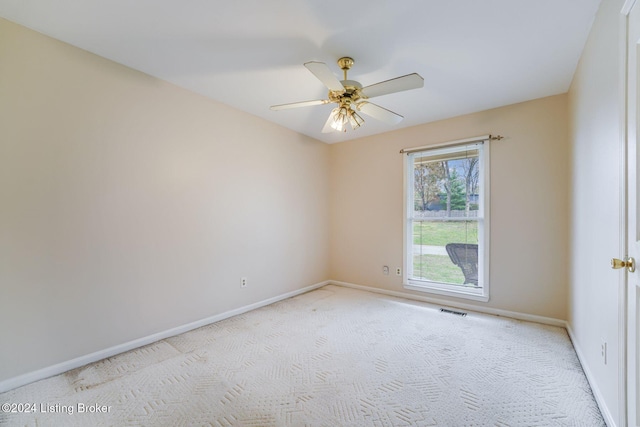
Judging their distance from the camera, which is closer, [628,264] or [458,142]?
[628,264]

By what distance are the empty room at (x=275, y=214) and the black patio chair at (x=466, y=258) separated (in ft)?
0.08

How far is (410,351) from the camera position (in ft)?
7.48

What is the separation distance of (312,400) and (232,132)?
2700mm

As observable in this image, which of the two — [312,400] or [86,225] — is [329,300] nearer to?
[312,400]

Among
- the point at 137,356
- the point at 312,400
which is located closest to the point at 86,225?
the point at 137,356

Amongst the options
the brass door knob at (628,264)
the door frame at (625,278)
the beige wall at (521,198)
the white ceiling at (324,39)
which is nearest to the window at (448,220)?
the beige wall at (521,198)

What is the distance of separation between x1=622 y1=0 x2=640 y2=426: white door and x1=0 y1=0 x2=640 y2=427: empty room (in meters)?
0.02

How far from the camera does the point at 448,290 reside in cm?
346

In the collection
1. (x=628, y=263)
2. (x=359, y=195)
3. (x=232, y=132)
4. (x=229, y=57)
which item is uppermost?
(x=229, y=57)

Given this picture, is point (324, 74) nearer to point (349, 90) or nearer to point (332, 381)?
point (349, 90)

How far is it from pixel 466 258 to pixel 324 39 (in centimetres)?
293

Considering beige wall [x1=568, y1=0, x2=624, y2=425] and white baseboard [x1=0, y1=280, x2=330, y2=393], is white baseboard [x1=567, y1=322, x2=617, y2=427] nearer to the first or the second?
beige wall [x1=568, y1=0, x2=624, y2=425]

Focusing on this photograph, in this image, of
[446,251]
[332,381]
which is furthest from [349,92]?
[446,251]

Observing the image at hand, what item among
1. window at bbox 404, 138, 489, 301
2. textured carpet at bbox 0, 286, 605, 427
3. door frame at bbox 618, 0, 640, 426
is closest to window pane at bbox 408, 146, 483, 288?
window at bbox 404, 138, 489, 301
